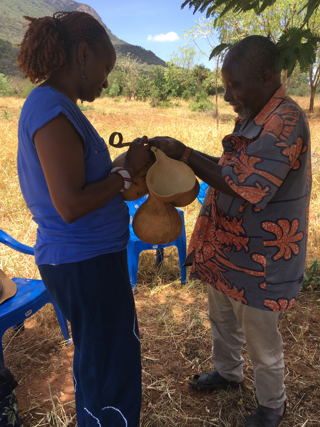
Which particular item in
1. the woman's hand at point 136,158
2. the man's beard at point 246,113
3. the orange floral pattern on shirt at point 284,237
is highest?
the man's beard at point 246,113

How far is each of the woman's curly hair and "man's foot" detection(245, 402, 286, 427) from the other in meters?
1.79

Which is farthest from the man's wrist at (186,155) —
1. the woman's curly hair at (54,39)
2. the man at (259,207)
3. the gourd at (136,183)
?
the woman's curly hair at (54,39)

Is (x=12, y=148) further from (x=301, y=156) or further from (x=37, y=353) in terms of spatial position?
(x=301, y=156)

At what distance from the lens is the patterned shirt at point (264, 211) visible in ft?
3.83

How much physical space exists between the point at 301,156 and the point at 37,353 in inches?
84.0

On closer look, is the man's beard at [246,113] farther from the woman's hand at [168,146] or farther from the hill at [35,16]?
the hill at [35,16]

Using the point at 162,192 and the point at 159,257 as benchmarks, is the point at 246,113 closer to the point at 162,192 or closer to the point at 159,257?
the point at 162,192

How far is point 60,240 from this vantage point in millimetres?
1071

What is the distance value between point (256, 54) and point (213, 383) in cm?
177

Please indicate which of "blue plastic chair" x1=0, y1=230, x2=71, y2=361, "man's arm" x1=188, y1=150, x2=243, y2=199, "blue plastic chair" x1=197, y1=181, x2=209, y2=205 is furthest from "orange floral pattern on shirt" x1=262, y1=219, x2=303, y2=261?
"blue plastic chair" x1=197, y1=181, x2=209, y2=205

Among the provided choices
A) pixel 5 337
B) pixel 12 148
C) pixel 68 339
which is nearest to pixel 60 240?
pixel 68 339

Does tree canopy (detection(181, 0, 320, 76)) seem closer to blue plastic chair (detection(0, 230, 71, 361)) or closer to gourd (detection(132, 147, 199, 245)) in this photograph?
gourd (detection(132, 147, 199, 245))

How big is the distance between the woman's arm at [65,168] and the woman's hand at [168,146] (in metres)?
0.43

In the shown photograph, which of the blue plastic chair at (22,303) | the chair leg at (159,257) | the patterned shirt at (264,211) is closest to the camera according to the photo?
the patterned shirt at (264,211)
